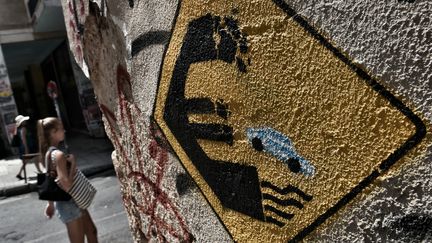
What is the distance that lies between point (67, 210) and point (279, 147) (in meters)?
2.55

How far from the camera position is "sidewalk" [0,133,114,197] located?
323 inches

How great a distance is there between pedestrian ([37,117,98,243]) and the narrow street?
130 centimetres

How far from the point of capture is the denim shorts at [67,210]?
10.6 ft

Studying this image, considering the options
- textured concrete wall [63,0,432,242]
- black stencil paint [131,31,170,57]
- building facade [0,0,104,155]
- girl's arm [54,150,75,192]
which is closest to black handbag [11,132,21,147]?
building facade [0,0,104,155]

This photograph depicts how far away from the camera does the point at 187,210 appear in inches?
72.7

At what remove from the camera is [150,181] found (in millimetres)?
2213

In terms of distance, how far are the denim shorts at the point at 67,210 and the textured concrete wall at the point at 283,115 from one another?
1.45m

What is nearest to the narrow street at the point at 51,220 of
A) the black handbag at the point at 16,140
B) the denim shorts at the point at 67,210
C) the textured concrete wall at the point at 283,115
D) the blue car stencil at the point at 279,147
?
the denim shorts at the point at 67,210

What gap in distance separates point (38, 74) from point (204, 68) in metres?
20.2

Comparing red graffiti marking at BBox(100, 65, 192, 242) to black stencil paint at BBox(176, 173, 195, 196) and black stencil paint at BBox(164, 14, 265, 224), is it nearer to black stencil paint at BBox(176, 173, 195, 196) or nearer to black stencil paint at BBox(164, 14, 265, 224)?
black stencil paint at BBox(176, 173, 195, 196)

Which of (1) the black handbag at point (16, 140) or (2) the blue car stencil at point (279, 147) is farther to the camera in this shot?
(1) the black handbag at point (16, 140)

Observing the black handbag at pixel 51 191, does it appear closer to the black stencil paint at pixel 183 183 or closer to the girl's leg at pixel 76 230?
the girl's leg at pixel 76 230

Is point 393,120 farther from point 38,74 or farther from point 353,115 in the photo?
point 38,74

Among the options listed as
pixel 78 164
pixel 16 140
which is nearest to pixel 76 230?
Result: pixel 78 164
